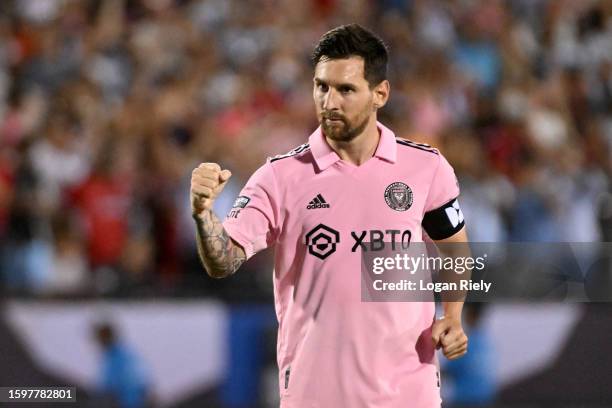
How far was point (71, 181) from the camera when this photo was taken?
32.7 ft

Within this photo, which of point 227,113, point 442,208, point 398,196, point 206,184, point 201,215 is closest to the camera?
point 206,184

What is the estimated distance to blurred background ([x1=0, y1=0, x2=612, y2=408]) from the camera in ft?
29.1

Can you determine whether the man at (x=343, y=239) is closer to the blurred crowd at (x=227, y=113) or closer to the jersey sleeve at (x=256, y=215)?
the jersey sleeve at (x=256, y=215)

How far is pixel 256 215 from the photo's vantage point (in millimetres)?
4469

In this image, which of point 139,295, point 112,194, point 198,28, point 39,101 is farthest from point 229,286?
point 198,28

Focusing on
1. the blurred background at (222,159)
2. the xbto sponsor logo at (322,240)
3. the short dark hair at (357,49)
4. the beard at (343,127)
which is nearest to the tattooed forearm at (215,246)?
the xbto sponsor logo at (322,240)

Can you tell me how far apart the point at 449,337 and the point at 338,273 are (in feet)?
1.60

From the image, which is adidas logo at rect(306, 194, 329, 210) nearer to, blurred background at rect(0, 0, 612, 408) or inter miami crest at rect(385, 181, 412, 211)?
inter miami crest at rect(385, 181, 412, 211)

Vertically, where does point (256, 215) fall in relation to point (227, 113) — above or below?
below

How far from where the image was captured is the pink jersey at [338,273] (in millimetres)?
4477

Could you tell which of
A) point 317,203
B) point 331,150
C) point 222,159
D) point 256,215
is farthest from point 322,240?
point 222,159

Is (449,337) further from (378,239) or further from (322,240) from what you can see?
(322,240)

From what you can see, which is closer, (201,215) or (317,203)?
(201,215)

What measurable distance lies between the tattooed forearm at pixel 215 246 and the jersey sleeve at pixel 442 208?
0.81 m
